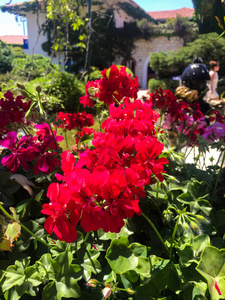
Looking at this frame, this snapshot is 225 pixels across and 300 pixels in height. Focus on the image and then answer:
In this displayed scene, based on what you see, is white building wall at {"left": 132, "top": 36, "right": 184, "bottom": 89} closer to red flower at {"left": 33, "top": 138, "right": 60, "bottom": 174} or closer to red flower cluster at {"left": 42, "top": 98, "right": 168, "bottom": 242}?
red flower at {"left": 33, "top": 138, "right": 60, "bottom": 174}

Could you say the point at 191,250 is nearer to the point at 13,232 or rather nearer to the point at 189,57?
the point at 13,232

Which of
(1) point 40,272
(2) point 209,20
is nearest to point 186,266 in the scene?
(1) point 40,272

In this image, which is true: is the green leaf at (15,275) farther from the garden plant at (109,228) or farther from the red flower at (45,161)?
the red flower at (45,161)

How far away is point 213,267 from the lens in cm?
80

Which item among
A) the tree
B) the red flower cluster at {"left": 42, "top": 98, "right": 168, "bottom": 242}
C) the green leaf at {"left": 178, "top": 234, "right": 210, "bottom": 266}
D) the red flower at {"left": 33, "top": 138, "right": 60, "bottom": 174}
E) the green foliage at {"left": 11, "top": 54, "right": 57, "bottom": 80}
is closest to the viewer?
the red flower cluster at {"left": 42, "top": 98, "right": 168, "bottom": 242}

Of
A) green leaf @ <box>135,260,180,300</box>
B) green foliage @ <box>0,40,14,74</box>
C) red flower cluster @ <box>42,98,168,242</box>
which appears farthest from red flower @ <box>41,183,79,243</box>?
green foliage @ <box>0,40,14,74</box>

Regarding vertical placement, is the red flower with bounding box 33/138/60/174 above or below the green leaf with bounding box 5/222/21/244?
above

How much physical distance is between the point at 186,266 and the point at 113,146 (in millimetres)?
439

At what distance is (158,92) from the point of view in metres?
1.85

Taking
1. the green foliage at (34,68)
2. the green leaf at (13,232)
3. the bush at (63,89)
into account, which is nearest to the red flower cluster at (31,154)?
the green leaf at (13,232)

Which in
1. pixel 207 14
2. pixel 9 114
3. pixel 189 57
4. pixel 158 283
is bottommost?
pixel 158 283

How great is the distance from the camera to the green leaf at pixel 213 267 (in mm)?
768

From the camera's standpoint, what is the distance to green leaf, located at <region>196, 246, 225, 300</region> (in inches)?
30.2

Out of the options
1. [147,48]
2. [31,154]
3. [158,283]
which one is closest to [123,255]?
[158,283]
